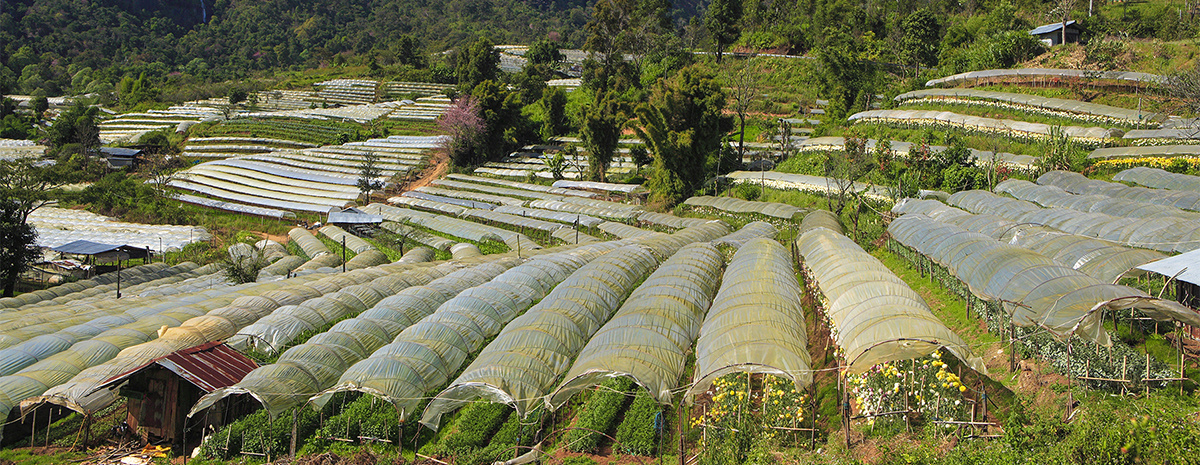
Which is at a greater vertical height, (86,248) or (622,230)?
(622,230)

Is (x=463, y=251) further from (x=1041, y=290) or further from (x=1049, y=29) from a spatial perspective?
(x=1049, y=29)

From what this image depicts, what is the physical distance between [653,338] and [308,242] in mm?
31328

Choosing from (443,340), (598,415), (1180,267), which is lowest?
(598,415)

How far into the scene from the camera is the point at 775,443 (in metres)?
11.7

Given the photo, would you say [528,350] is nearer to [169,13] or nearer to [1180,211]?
[1180,211]

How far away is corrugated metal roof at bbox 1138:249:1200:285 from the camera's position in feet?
43.1

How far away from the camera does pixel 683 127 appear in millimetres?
41156

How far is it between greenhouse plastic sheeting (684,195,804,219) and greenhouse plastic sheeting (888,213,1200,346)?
1507cm

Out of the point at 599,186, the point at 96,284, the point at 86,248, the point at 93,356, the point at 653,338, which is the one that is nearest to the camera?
the point at 653,338

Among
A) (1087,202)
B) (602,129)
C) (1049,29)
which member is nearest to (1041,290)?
(1087,202)

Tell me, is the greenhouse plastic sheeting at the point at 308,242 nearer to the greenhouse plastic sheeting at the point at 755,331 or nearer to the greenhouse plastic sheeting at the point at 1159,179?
the greenhouse plastic sheeting at the point at 755,331

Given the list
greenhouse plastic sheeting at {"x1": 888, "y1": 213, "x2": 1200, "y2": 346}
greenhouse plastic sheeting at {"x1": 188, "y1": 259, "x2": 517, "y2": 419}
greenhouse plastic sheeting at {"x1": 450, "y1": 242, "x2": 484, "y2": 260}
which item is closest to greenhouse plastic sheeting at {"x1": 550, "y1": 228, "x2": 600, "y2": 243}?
greenhouse plastic sheeting at {"x1": 450, "y1": 242, "x2": 484, "y2": 260}

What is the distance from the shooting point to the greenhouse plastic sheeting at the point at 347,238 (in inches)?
1502

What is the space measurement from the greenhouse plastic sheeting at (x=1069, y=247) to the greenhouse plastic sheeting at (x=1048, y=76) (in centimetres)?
2698
